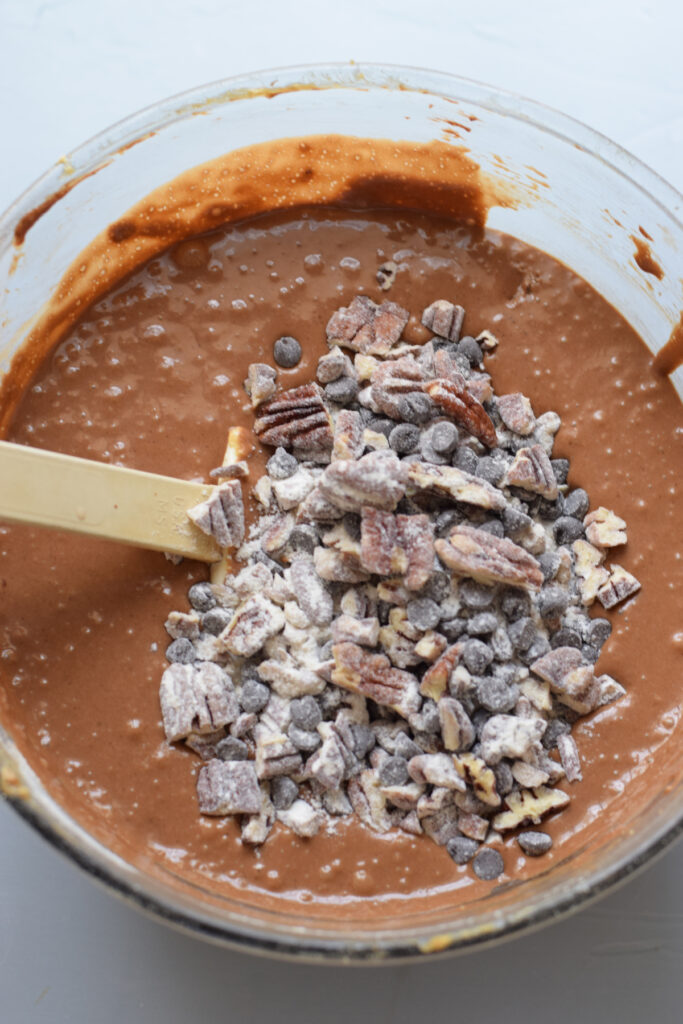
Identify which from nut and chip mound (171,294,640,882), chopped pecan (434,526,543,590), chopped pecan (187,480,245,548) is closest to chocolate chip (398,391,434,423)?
nut and chip mound (171,294,640,882)

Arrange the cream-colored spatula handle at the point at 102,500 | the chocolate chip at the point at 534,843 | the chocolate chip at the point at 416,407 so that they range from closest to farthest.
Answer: the cream-colored spatula handle at the point at 102,500, the chocolate chip at the point at 534,843, the chocolate chip at the point at 416,407

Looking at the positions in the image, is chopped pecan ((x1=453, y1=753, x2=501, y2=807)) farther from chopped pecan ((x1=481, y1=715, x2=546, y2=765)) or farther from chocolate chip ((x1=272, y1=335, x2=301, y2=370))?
chocolate chip ((x1=272, y1=335, x2=301, y2=370))

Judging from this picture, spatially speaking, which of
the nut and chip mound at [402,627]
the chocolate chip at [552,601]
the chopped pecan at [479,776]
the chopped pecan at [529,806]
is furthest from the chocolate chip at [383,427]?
the chopped pecan at [529,806]

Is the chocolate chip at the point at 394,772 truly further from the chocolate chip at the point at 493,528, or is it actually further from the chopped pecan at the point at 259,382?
the chopped pecan at the point at 259,382

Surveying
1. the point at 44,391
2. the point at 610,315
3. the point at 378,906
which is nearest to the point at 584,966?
the point at 378,906

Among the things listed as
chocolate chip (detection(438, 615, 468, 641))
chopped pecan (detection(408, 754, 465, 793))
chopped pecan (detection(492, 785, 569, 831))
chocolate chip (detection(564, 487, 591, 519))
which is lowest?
chopped pecan (detection(492, 785, 569, 831))

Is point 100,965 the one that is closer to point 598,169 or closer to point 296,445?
point 296,445

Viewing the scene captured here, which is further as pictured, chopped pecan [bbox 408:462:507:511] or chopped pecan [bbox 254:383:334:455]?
chopped pecan [bbox 254:383:334:455]

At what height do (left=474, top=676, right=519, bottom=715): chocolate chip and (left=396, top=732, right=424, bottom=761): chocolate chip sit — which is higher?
(left=474, top=676, right=519, bottom=715): chocolate chip
